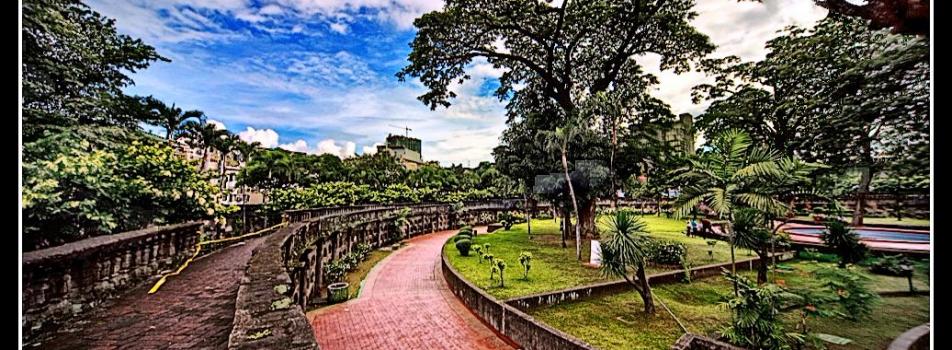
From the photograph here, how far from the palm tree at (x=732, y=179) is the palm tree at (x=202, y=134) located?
1130 inches

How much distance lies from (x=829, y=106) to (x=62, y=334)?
1166 centimetres

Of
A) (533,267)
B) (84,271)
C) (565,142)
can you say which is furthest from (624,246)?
(84,271)

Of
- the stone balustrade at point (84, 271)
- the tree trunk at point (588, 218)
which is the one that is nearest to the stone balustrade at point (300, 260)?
the stone balustrade at point (84, 271)

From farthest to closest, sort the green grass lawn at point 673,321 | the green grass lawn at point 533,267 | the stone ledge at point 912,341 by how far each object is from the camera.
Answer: the green grass lawn at point 533,267, the green grass lawn at point 673,321, the stone ledge at point 912,341

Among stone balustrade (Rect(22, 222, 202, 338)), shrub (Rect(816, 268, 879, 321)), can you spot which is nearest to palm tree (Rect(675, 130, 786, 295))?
shrub (Rect(816, 268, 879, 321))

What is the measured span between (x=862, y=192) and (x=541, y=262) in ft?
26.9

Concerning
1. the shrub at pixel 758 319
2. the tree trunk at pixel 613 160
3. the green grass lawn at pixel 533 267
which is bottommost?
the green grass lawn at pixel 533 267

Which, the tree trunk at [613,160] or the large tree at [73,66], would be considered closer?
the large tree at [73,66]

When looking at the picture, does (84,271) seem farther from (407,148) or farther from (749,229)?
(407,148)

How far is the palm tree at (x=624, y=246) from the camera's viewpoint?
661 cm

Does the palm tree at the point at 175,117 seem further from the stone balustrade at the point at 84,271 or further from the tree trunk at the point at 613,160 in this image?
the tree trunk at the point at 613,160

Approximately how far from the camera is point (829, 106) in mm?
6723

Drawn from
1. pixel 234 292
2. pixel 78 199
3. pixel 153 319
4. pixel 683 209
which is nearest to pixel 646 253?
pixel 683 209

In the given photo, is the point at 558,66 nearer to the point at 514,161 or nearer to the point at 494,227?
the point at 514,161
